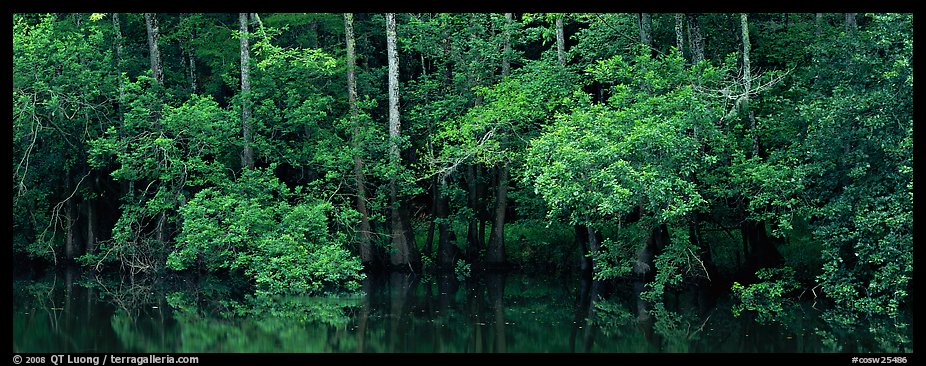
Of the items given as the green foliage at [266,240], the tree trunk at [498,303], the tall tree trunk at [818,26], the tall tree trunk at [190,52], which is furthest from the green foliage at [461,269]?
the tall tree trunk at [818,26]

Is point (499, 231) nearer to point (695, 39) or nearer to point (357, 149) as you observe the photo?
point (357, 149)

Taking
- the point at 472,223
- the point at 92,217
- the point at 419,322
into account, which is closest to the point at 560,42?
the point at 472,223

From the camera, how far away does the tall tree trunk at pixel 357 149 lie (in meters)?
27.0

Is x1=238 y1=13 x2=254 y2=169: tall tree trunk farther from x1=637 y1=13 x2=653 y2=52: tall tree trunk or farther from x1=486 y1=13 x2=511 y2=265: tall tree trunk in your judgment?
x1=637 y1=13 x2=653 y2=52: tall tree trunk

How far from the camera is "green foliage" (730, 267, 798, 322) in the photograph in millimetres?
20562

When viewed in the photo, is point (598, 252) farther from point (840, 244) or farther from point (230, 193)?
point (230, 193)

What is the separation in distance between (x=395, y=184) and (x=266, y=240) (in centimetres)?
554

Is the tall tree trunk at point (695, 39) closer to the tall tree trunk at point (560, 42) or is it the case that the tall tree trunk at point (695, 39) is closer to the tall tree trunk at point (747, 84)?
the tall tree trunk at point (747, 84)

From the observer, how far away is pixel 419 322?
19312 millimetres

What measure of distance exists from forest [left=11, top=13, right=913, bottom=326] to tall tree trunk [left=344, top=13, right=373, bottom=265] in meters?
0.06

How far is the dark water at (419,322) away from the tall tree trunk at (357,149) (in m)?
2.56

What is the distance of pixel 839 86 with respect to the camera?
66.4ft
